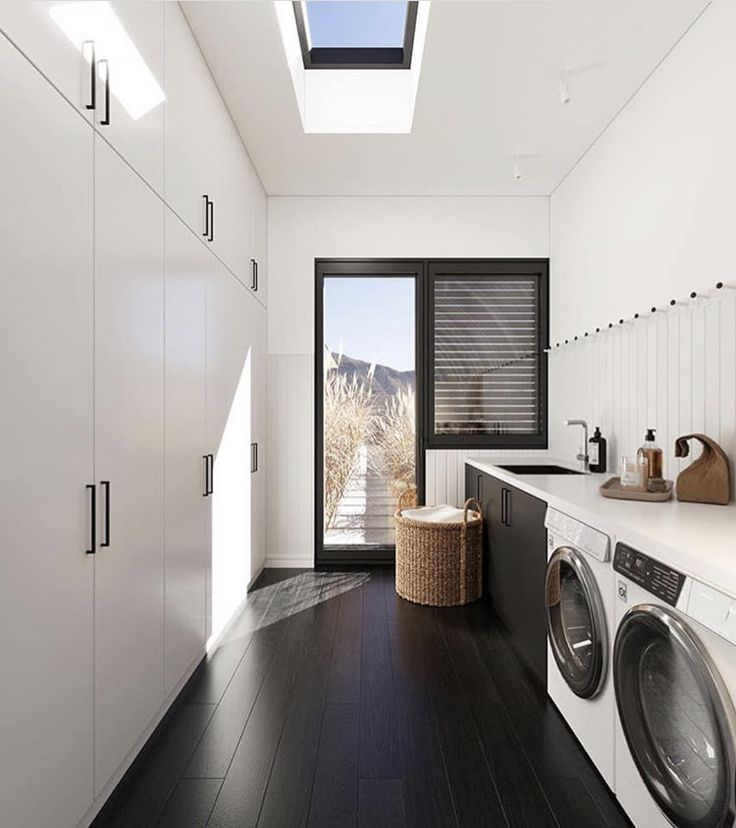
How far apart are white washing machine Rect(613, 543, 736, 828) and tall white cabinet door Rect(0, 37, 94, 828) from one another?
144cm

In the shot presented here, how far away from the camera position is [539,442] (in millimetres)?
4387

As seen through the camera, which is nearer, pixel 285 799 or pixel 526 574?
pixel 285 799

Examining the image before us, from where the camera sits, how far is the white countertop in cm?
133

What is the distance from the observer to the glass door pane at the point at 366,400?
14.5ft

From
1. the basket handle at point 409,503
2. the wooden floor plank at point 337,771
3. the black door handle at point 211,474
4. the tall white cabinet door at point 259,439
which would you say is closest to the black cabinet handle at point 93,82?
the black door handle at point 211,474

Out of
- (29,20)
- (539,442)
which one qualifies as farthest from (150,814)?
(539,442)

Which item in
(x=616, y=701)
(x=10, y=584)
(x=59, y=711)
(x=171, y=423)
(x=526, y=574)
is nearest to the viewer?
(x=10, y=584)

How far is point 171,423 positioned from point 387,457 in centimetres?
240

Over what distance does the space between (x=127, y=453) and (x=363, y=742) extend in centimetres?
129

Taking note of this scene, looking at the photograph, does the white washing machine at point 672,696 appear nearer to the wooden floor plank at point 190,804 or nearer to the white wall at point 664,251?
the white wall at point 664,251

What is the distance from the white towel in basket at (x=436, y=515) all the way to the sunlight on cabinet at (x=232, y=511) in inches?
40.0

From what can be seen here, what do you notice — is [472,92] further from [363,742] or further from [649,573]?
[363,742]

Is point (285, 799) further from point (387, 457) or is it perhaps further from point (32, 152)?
point (387, 457)

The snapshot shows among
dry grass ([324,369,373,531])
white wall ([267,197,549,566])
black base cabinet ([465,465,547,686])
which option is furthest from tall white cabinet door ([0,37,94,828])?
dry grass ([324,369,373,531])
